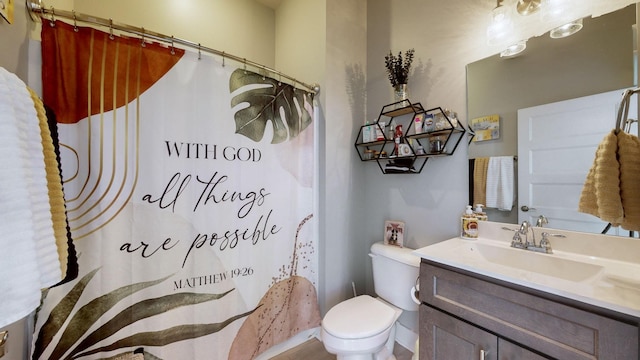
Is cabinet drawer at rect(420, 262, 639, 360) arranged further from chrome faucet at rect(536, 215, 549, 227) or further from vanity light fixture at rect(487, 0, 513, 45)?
vanity light fixture at rect(487, 0, 513, 45)

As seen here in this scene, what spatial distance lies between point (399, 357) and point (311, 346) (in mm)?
605

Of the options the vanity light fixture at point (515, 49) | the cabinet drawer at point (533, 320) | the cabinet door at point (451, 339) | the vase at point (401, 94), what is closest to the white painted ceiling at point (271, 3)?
the vase at point (401, 94)

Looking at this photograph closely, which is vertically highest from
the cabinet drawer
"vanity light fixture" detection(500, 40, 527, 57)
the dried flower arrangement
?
the dried flower arrangement

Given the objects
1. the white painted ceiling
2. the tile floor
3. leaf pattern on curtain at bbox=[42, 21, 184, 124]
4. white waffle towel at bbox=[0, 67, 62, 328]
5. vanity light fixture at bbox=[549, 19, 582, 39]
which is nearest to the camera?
white waffle towel at bbox=[0, 67, 62, 328]

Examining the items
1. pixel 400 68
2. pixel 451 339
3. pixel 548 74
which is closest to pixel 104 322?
pixel 451 339

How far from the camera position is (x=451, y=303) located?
0.97 m

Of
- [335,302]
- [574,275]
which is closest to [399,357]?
[335,302]

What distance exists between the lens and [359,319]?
1.30m

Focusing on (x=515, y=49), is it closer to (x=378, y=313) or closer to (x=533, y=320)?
(x=533, y=320)

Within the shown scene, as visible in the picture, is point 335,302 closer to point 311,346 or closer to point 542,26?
point 311,346

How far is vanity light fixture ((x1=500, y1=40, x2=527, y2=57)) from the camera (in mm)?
1220

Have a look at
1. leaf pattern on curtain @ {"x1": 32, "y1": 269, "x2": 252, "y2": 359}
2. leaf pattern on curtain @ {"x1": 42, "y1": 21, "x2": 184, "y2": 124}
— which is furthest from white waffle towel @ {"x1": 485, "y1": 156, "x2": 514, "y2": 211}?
leaf pattern on curtain @ {"x1": 42, "y1": 21, "x2": 184, "y2": 124}

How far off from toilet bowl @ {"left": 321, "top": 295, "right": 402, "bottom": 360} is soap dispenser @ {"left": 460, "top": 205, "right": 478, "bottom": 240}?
62 centimetres

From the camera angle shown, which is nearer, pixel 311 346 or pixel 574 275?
pixel 574 275
